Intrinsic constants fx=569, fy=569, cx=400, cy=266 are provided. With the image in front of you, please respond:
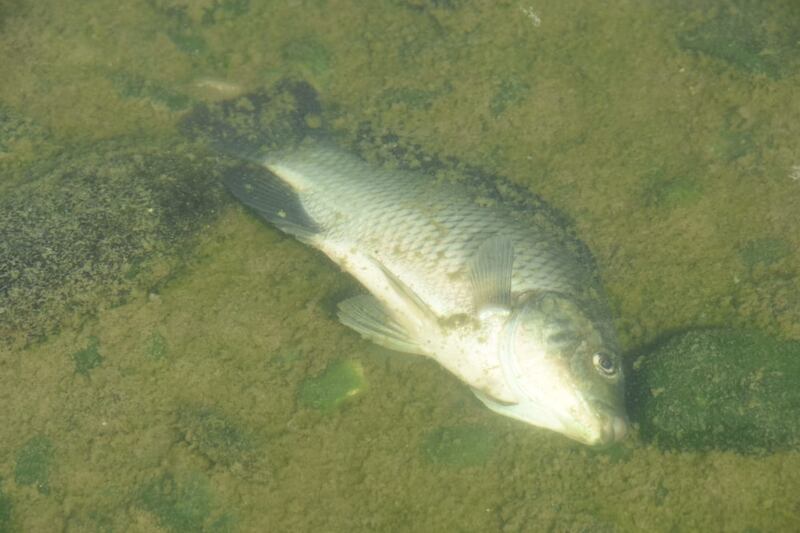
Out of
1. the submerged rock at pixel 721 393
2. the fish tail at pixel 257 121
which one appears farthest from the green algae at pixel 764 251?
the fish tail at pixel 257 121

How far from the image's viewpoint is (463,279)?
329 cm

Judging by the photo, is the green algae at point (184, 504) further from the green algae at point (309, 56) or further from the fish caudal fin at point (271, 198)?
the green algae at point (309, 56)

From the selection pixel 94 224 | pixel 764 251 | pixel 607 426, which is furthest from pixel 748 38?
pixel 94 224

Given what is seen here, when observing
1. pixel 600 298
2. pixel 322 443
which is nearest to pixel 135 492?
pixel 322 443

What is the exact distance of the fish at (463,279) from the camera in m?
3.07

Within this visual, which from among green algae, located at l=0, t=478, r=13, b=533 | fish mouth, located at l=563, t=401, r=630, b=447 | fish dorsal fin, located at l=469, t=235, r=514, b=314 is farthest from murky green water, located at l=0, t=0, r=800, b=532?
fish dorsal fin, located at l=469, t=235, r=514, b=314

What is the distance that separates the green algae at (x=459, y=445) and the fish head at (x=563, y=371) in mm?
171

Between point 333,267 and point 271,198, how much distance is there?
1.97 ft

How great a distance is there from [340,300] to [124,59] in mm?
2623

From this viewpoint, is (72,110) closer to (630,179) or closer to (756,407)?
(630,179)

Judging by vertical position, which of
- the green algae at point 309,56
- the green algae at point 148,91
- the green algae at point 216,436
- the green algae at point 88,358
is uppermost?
the green algae at point 309,56

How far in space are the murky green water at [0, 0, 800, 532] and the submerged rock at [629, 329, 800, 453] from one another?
0.31 feet

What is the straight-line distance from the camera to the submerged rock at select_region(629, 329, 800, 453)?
281 centimetres

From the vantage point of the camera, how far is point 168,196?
356 centimetres
